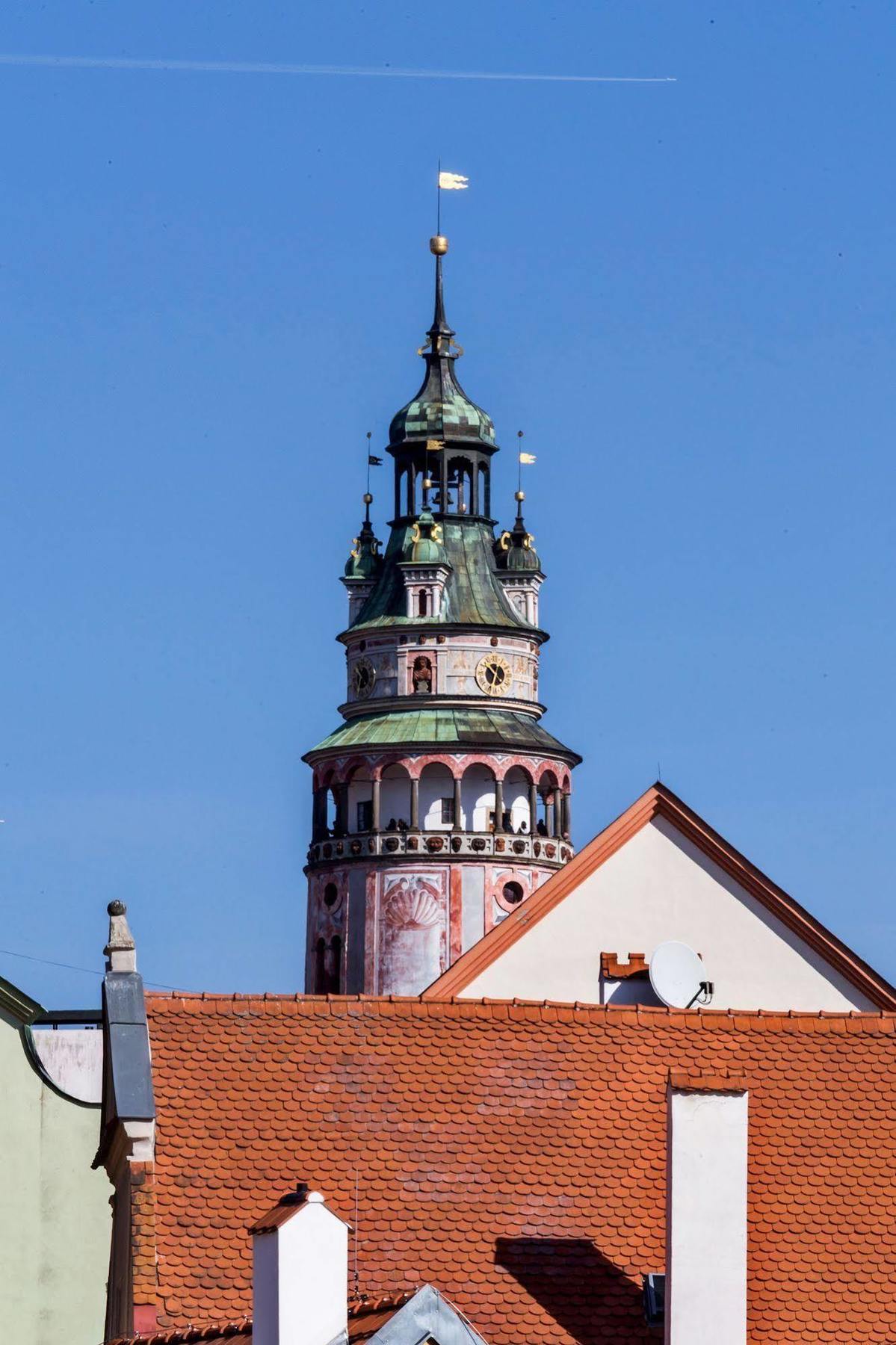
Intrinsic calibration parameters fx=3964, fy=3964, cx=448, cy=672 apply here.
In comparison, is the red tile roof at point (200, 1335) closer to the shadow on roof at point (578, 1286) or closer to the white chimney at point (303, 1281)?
the white chimney at point (303, 1281)

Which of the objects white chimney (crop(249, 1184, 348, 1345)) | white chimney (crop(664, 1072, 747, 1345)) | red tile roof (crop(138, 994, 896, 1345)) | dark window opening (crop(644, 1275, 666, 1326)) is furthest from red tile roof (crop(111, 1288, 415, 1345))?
white chimney (crop(664, 1072, 747, 1345))

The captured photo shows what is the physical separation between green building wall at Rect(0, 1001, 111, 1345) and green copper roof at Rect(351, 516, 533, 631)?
243 ft

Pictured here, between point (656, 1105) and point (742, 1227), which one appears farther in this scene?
point (656, 1105)

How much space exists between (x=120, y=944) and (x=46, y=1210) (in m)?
9.68

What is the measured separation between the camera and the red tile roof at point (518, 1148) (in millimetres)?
32875

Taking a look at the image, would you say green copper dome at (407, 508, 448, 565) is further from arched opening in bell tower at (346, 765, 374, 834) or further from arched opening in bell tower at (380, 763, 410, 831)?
arched opening in bell tower at (346, 765, 374, 834)

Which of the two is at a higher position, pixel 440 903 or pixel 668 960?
pixel 440 903

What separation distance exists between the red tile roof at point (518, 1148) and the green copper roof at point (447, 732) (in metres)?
79.2

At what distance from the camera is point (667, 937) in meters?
47.7

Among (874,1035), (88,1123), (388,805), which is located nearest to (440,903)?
(388,805)

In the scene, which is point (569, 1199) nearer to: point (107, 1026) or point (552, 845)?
point (107, 1026)

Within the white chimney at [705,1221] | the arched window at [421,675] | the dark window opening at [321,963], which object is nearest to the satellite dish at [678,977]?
the white chimney at [705,1221]

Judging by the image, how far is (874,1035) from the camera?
115 ft

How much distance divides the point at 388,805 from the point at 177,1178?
81.5 meters
